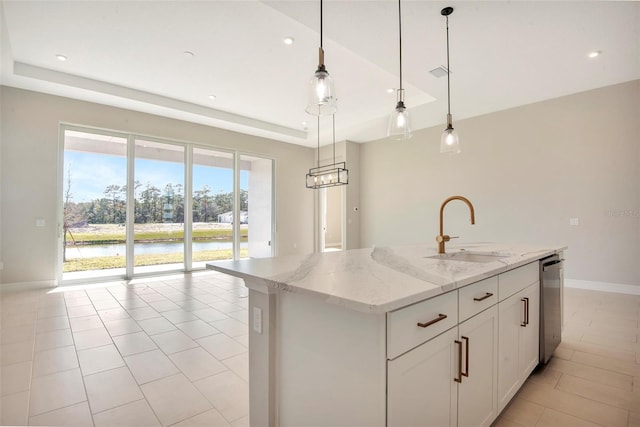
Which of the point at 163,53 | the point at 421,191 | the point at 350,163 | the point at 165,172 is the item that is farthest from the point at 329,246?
the point at 163,53

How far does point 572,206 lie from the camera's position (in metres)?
4.54

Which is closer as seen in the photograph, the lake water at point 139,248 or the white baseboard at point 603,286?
the white baseboard at point 603,286

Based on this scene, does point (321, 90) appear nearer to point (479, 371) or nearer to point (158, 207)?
point (479, 371)

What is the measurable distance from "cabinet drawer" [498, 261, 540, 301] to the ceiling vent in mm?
2781

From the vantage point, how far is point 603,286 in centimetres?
432

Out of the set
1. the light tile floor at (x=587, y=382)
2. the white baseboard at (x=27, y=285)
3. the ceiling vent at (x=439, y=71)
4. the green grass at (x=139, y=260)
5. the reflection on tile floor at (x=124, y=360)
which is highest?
the ceiling vent at (x=439, y=71)

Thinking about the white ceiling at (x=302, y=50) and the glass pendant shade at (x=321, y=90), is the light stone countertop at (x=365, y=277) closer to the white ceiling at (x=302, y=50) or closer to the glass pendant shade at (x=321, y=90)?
the glass pendant shade at (x=321, y=90)

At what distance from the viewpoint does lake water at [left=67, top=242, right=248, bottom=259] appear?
192 inches

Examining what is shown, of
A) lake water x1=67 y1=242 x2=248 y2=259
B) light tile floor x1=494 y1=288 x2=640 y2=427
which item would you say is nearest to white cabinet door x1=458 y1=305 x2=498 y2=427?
light tile floor x1=494 y1=288 x2=640 y2=427

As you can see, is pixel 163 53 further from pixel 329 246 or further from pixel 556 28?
pixel 329 246

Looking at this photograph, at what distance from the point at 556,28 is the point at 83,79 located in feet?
19.8

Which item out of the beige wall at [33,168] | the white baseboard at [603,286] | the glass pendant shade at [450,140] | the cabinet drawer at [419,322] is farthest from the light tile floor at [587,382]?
the beige wall at [33,168]

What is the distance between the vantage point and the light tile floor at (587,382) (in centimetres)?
162

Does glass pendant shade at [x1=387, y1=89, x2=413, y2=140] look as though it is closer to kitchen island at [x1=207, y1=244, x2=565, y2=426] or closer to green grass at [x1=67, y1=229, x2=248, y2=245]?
kitchen island at [x1=207, y1=244, x2=565, y2=426]
